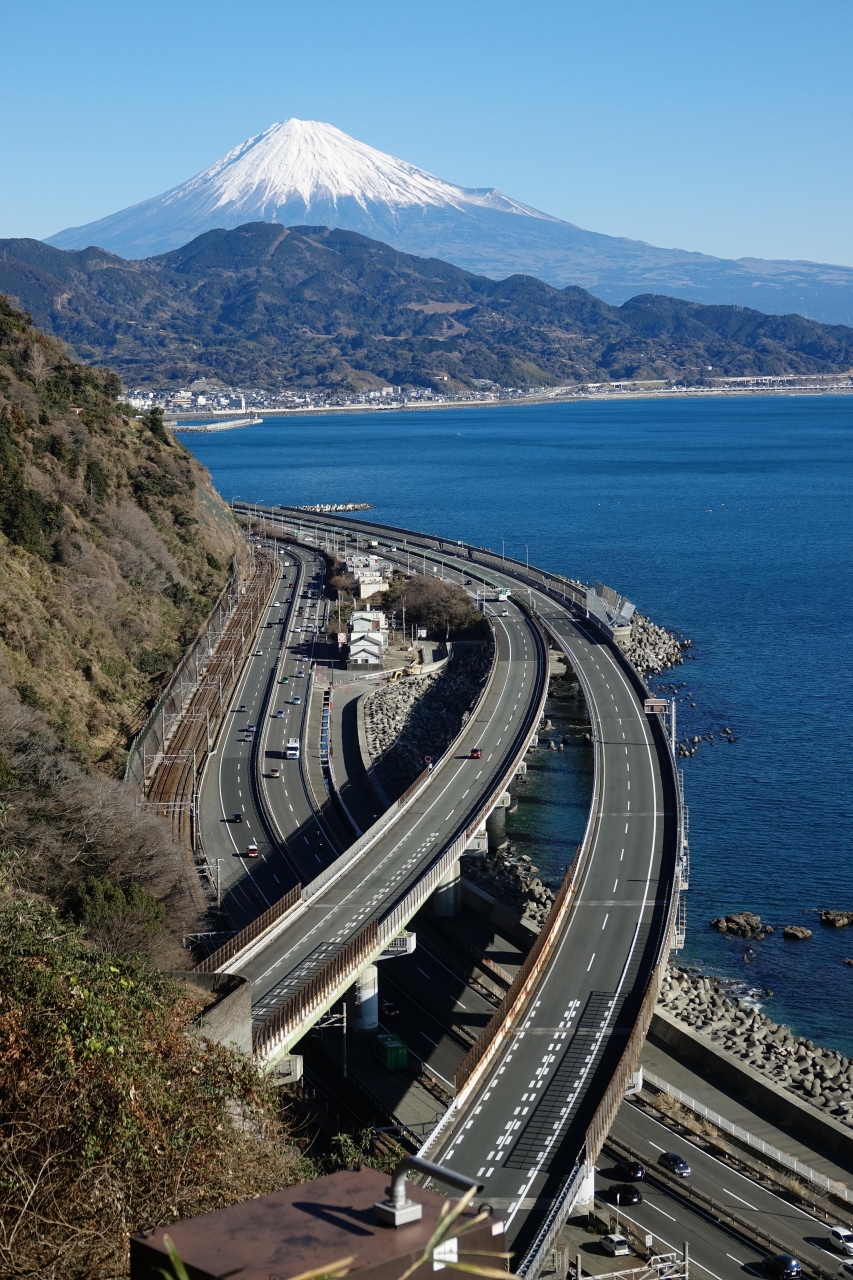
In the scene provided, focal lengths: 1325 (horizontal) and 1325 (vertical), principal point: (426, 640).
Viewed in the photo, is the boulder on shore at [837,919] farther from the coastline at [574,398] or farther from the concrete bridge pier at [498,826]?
the coastline at [574,398]

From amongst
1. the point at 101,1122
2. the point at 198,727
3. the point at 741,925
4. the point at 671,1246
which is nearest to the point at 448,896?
the point at 741,925

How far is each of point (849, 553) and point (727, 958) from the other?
39238 mm

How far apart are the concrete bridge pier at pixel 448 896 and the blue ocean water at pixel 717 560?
2.58 m

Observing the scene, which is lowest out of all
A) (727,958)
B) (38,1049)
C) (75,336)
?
(727,958)

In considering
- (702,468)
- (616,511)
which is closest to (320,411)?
(702,468)

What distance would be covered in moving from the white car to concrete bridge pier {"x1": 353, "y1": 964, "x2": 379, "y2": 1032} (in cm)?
549

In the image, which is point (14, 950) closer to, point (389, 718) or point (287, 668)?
point (389, 718)

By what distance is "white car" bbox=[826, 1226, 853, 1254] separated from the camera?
11180mm

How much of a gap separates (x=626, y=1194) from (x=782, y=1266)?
57.4 inches

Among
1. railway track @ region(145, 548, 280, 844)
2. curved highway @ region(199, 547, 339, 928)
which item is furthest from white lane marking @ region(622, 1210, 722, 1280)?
railway track @ region(145, 548, 280, 844)

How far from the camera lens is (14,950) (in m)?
7.43

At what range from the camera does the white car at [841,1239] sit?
440 inches

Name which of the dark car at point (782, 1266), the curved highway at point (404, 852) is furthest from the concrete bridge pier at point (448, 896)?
the dark car at point (782, 1266)

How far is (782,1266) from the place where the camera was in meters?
10.8
